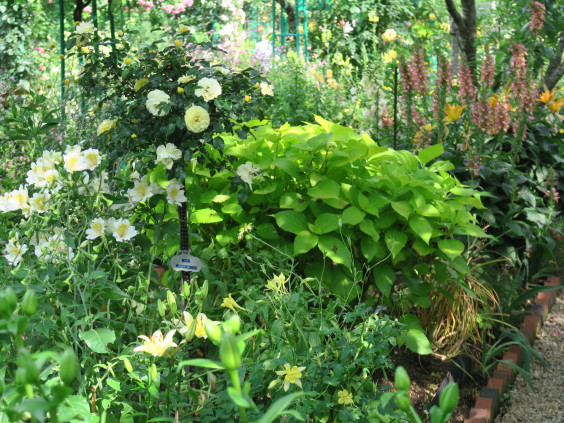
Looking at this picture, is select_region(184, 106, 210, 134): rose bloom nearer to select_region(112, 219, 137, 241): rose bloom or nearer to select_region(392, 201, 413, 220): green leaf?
select_region(112, 219, 137, 241): rose bloom

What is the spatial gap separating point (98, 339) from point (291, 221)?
1029 mm

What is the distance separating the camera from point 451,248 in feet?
7.98

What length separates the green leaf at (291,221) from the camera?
7.73 ft

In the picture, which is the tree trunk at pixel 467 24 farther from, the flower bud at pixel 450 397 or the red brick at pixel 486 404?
the flower bud at pixel 450 397

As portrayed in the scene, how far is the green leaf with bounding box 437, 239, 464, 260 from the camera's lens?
2420 millimetres

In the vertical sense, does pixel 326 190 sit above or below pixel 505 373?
above

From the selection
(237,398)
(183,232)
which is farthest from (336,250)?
(237,398)

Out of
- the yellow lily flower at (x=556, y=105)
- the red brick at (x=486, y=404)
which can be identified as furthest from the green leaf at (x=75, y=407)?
the yellow lily flower at (x=556, y=105)

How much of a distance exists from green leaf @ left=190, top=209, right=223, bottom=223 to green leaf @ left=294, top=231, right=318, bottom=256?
312 mm

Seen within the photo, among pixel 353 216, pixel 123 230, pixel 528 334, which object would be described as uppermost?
pixel 123 230

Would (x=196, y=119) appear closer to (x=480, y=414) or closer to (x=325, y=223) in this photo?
(x=325, y=223)

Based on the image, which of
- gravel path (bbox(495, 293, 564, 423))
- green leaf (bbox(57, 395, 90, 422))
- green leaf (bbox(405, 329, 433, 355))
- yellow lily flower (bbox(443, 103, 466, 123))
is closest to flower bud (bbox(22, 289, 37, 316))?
green leaf (bbox(57, 395, 90, 422))

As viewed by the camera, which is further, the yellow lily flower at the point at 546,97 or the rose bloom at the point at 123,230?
the yellow lily flower at the point at 546,97

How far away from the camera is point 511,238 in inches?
137
